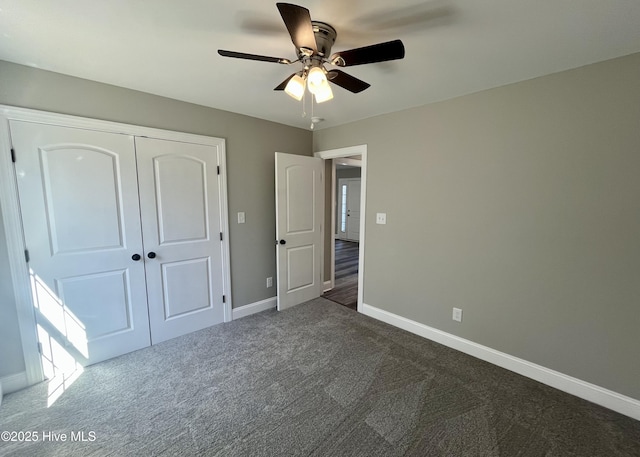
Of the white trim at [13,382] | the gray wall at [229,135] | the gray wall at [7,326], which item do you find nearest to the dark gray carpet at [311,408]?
the white trim at [13,382]

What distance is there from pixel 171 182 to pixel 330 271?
2.53 meters

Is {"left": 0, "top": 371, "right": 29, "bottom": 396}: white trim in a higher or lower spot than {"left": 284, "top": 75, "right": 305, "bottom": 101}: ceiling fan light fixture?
lower

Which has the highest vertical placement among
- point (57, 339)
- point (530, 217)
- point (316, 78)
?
point (316, 78)

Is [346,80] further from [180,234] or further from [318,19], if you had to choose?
[180,234]

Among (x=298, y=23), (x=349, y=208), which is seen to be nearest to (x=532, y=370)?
(x=298, y=23)

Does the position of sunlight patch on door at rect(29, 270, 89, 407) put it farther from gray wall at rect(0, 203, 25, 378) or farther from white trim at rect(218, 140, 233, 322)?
white trim at rect(218, 140, 233, 322)

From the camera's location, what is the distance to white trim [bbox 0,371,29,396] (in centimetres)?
192

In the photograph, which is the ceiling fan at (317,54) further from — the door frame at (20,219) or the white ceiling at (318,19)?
the door frame at (20,219)

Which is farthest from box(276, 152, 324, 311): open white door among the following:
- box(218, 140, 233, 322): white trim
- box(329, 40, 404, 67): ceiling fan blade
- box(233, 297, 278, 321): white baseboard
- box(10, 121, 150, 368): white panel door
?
box(329, 40, 404, 67): ceiling fan blade

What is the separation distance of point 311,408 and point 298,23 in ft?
7.31

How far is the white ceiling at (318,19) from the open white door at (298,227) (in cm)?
119

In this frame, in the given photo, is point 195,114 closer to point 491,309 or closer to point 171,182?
point 171,182

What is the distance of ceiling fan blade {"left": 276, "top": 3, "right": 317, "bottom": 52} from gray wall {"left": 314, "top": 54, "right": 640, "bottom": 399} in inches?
68.4

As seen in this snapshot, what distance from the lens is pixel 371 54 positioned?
1312 mm
